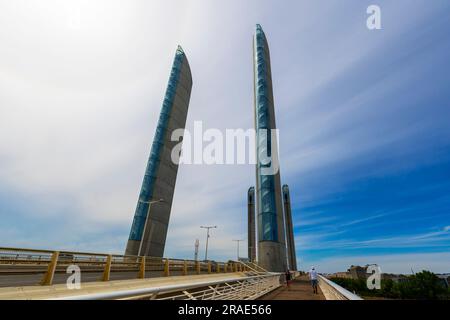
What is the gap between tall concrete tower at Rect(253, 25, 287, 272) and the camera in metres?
32.3

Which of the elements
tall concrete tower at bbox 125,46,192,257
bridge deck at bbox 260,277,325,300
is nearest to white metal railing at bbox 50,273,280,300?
bridge deck at bbox 260,277,325,300

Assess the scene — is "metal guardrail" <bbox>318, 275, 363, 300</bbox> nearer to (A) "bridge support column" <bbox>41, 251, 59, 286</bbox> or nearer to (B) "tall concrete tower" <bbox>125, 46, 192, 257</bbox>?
(A) "bridge support column" <bbox>41, 251, 59, 286</bbox>

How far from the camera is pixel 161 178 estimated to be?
129 ft

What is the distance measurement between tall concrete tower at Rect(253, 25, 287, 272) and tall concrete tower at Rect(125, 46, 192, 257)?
16.1 metres

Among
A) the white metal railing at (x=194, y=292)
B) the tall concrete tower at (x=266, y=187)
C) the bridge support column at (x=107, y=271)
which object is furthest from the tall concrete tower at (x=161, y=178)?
the white metal railing at (x=194, y=292)

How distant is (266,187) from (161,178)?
59.9 feet

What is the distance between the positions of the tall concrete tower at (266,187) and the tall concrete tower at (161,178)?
16063mm

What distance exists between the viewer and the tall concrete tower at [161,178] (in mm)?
34731
